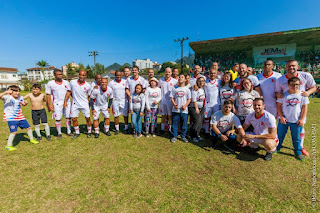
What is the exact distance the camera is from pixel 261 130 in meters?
3.81

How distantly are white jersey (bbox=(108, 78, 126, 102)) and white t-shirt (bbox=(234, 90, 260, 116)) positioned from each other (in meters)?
3.60

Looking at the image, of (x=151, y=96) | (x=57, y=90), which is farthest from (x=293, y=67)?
(x=57, y=90)

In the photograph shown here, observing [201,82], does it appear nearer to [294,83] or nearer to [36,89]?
[294,83]

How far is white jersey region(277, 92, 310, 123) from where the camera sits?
3.63 meters

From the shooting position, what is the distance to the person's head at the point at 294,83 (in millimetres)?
3493

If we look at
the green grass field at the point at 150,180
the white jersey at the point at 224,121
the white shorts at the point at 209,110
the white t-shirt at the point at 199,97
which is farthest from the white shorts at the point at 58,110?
the white jersey at the point at 224,121

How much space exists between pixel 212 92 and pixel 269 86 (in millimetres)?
1443

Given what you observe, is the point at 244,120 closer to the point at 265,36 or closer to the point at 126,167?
the point at 126,167

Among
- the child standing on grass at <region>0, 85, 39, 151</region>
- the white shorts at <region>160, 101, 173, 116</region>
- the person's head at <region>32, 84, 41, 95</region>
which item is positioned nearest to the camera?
the child standing on grass at <region>0, 85, 39, 151</region>

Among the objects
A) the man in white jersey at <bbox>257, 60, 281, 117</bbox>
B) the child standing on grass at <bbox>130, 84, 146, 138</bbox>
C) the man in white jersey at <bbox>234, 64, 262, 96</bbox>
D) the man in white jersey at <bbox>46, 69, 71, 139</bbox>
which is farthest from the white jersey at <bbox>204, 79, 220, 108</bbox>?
the man in white jersey at <bbox>46, 69, 71, 139</bbox>

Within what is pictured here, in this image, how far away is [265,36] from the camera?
790 inches

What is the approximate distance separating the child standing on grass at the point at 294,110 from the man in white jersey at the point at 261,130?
437mm

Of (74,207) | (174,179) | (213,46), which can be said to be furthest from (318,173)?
(213,46)

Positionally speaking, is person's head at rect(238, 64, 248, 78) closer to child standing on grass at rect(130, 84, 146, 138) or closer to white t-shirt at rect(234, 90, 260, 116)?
white t-shirt at rect(234, 90, 260, 116)
